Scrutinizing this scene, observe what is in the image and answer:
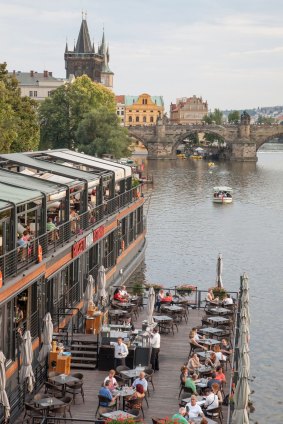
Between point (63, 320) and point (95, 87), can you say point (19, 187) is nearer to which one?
point (63, 320)

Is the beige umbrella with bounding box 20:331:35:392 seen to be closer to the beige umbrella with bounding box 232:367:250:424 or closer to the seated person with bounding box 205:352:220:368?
the beige umbrella with bounding box 232:367:250:424

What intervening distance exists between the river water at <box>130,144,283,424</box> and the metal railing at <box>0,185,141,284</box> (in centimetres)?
863

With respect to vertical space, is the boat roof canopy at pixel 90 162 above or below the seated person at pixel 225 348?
above

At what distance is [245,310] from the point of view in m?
29.4

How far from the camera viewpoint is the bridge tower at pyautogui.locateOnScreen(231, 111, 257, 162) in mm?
169250

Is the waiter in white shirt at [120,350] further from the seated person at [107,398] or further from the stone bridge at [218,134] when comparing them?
the stone bridge at [218,134]

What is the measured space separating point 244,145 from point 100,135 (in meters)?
74.0

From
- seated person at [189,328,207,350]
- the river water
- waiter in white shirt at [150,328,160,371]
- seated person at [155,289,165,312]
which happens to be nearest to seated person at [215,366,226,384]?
waiter in white shirt at [150,328,160,371]

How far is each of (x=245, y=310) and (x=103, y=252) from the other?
9851mm

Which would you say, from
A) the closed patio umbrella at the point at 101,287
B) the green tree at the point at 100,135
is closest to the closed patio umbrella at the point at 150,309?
the closed patio umbrella at the point at 101,287

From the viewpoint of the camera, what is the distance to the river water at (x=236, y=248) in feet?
109

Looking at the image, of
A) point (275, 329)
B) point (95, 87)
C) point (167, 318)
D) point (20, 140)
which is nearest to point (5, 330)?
point (167, 318)

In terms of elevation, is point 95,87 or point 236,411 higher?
point 95,87

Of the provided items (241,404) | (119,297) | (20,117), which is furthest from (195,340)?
(20,117)
